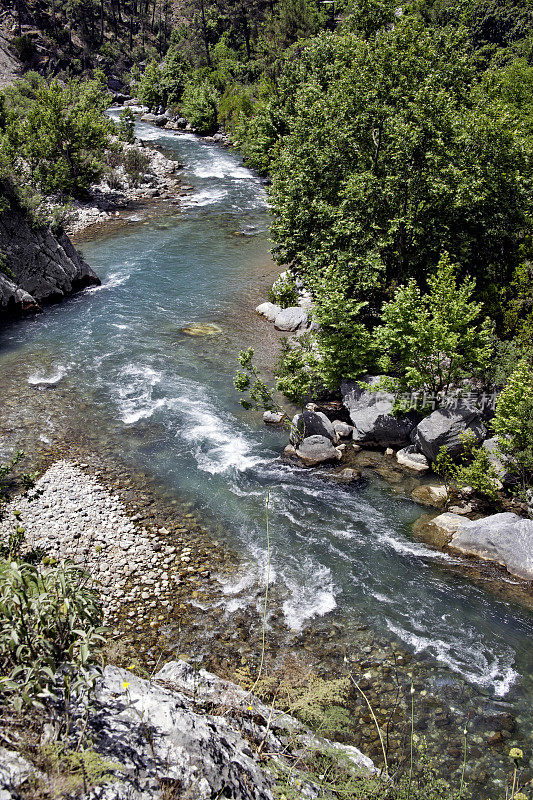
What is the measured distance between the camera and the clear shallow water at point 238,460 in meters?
11.5

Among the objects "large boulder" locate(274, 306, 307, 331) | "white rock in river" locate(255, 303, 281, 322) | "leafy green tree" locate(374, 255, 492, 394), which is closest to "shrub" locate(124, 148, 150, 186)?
"white rock in river" locate(255, 303, 281, 322)

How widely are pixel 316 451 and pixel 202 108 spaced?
58.7 m

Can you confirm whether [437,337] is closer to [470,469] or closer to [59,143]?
[470,469]

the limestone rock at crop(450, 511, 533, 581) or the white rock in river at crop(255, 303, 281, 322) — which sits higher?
the white rock in river at crop(255, 303, 281, 322)

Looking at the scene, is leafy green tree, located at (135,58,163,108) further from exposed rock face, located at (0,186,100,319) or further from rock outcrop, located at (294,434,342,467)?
rock outcrop, located at (294,434,342,467)

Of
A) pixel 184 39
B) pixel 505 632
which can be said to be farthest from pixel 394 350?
pixel 184 39

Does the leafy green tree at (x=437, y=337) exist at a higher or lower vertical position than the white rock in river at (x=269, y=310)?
higher

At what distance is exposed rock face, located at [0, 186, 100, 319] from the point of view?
1012 inches

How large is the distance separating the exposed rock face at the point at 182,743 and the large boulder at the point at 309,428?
10088 millimetres

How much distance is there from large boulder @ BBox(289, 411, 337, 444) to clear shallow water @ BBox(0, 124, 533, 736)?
849 millimetres

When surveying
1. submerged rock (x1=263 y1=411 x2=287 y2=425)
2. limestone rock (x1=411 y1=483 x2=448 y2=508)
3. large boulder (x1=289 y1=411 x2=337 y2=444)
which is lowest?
limestone rock (x1=411 y1=483 x2=448 y2=508)

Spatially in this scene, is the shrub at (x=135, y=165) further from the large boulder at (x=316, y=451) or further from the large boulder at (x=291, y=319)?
the large boulder at (x=316, y=451)

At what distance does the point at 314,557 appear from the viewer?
13250mm

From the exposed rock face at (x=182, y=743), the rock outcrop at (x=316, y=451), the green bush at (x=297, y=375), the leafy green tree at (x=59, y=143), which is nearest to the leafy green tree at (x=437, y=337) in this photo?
the green bush at (x=297, y=375)
